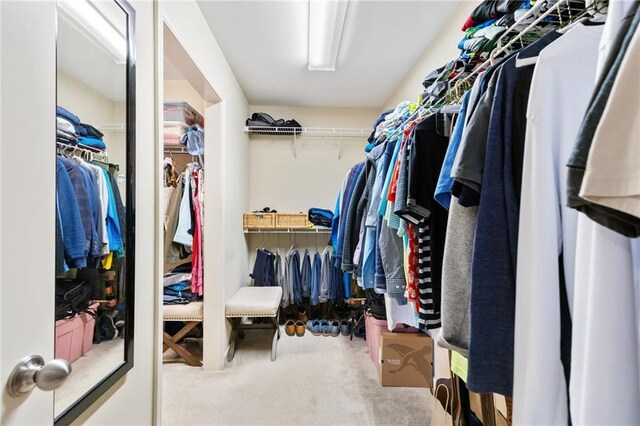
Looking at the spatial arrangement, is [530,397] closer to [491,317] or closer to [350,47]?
[491,317]

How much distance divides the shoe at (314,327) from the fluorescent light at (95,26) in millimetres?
2798

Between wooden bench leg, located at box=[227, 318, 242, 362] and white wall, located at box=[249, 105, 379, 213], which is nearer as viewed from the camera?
wooden bench leg, located at box=[227, 318, 242, 362]

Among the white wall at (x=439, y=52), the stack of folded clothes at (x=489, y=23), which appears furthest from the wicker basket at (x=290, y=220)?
the stack of folded clothes at (x=489, y=23)

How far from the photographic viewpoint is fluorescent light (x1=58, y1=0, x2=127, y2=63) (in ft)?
2.83

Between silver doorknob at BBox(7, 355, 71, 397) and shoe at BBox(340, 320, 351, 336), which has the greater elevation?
silver doorknob at BBox(7, 355, 71, 397)

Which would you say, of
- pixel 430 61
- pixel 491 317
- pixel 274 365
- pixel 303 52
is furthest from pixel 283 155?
pixel 491 317

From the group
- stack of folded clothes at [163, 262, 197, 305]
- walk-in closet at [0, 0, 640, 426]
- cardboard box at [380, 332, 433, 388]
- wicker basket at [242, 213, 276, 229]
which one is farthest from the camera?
wicker basket at [242, 213, 276, 229]

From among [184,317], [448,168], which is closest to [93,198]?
[448,168]

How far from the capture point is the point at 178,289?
2.49 metres

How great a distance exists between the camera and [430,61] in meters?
2.22

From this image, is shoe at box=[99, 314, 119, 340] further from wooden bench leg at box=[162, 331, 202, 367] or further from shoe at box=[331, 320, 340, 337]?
shoe at box=[331, 320, 340, 337]

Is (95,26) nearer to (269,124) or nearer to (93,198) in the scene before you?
(93,198)

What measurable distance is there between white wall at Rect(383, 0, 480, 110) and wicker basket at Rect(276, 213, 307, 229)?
5.29 feet

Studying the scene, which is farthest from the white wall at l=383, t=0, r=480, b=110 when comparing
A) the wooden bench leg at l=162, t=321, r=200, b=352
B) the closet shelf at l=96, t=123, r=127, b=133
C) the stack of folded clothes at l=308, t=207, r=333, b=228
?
the wooden bench leg at l=162, t=321, r=200, b=352
